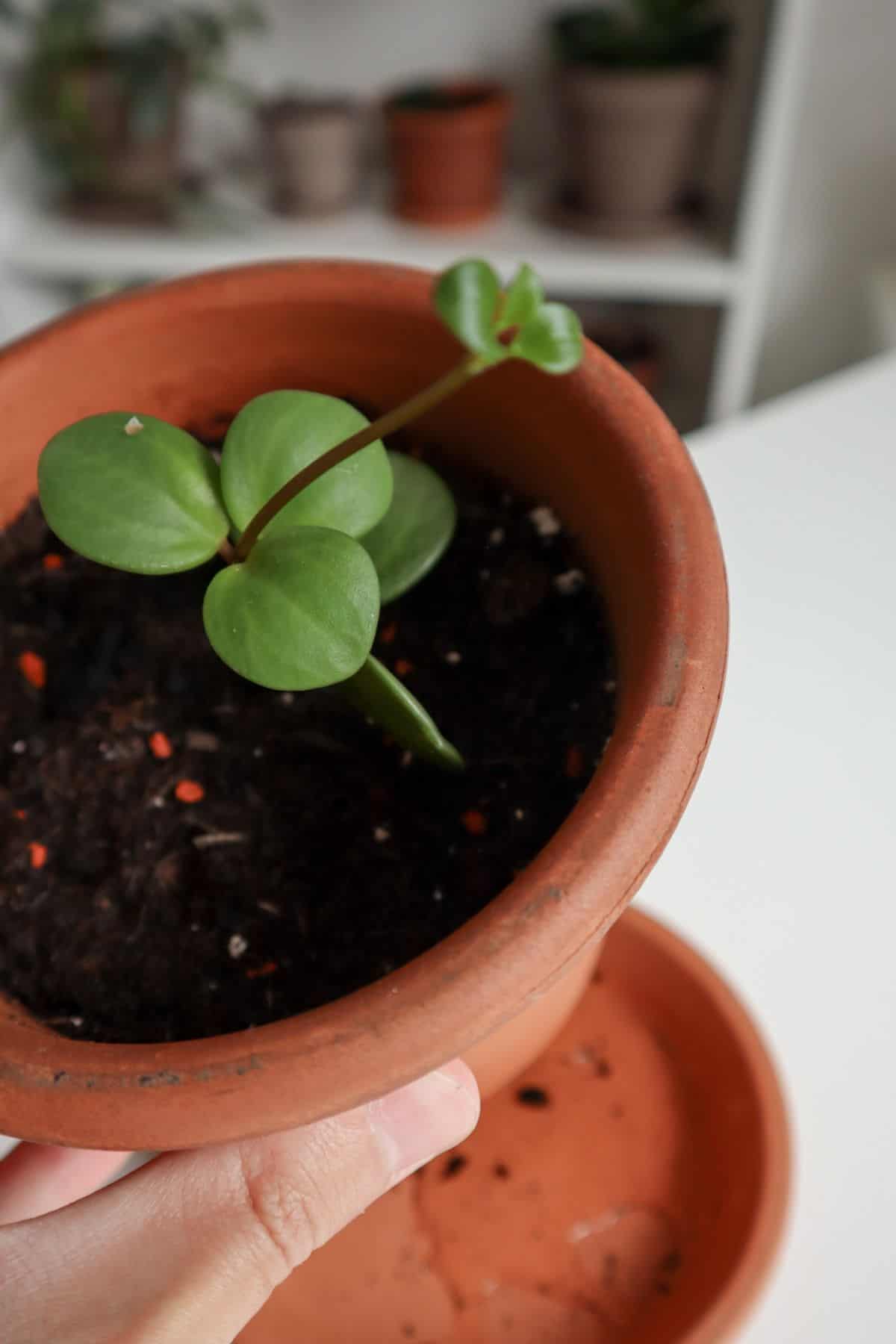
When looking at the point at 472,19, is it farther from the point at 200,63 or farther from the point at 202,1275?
the point at 202,1275

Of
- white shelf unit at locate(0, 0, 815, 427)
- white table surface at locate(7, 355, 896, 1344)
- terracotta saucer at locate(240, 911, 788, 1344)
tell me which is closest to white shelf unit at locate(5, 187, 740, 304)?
white shelf unit at locate(0, 0, 815, 427)

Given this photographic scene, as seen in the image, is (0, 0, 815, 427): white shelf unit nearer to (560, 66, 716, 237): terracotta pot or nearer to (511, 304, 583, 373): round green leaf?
(560, 66, 716, 237): terracotta pot

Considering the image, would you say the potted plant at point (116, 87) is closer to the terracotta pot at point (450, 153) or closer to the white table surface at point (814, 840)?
the terracotta pot at point (450, 153)

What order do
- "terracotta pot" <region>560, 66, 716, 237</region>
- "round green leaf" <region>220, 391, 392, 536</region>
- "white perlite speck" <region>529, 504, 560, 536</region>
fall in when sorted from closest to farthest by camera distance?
1. "round green leaf" <region>220, 391, 392, 536</region>
2. "white perlite speck" <region>529, 504, 560, 536</region>
3. "terracotta pot" <region>560, 66, 716, 237</region>

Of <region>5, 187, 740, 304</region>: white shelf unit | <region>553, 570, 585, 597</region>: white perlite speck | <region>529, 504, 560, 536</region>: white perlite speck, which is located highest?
<region>529, 504, 560, 536</region>: white perlite speck

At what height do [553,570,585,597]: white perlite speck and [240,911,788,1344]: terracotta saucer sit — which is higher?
[553,570,585,597]: white perlite speck

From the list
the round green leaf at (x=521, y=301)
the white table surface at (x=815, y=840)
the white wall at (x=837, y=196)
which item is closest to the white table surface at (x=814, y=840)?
the white table surface at (x=815, y=840)

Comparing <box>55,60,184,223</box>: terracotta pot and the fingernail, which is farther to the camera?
<box>55,60,184,223</box>: terracotta pot

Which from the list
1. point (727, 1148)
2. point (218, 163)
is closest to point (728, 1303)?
point (727, 1148)
